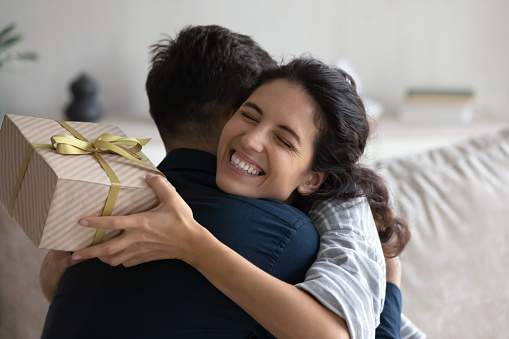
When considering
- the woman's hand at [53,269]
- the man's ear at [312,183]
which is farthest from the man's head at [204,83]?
the woman's hand at [53,269]

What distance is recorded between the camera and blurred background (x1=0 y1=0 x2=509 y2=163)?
3.50m

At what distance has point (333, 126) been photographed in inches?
48.7

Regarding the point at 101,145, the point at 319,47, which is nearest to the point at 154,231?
the point at 101,145

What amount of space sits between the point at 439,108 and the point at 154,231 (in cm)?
294

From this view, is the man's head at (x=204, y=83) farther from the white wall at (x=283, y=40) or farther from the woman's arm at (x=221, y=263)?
the white wall at (x=283, y=40)

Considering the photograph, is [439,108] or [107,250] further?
[439,108]

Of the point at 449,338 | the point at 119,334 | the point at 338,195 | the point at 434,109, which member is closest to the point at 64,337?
the point at 119,334

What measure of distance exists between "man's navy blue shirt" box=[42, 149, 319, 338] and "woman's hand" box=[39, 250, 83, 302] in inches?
5.3

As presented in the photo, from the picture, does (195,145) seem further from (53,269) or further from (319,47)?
(319,47)

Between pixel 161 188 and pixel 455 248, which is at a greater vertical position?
pixel 161 188

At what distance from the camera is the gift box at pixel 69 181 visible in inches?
39.6

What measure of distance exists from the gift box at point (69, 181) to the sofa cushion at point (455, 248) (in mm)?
869

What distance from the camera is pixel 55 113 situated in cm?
359

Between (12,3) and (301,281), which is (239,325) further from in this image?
(12,3)
